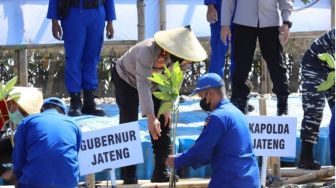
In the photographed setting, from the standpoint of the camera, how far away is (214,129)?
6.49 metres

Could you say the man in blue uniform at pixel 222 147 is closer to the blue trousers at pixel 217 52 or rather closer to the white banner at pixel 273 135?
the white banner at pixel 273 135

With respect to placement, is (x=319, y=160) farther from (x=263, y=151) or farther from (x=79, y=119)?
(x=79, y=119)

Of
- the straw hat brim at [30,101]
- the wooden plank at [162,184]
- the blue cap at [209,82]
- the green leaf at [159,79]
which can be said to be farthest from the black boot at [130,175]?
the blue cap at [209,82]

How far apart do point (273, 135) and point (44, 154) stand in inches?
98.0

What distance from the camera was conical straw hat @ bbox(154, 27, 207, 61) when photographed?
7824 millimetres

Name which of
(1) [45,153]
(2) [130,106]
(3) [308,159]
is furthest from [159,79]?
(3) [308,159]

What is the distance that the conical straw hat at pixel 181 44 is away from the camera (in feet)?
25.7

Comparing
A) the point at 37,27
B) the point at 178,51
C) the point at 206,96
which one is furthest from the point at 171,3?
the point at 206,96

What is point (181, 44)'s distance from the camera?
7941 mm

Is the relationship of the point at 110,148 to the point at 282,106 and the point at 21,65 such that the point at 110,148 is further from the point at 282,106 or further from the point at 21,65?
the point at 21,65

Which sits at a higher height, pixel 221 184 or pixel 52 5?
pixel 52 5

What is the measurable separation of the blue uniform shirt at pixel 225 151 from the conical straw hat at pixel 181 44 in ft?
4.02

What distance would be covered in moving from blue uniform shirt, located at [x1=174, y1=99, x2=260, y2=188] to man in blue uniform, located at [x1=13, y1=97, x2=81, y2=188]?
80 cm

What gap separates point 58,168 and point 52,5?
3413mm
